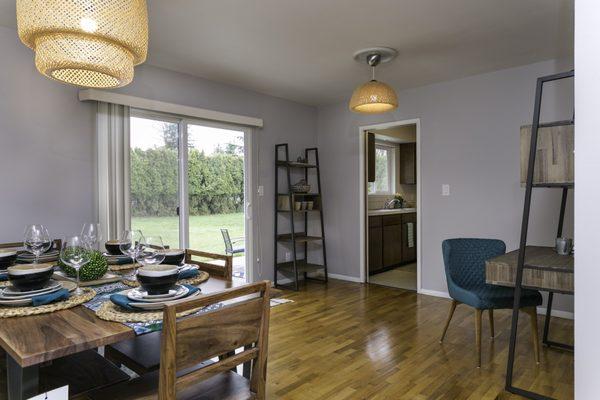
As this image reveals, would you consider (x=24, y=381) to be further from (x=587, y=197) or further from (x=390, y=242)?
(x=390, y=242)

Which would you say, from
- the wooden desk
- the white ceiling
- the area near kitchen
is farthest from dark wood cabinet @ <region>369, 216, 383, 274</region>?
the wooden desk

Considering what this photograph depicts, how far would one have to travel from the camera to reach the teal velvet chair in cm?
259

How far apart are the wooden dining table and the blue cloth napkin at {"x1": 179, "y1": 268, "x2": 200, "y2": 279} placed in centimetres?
52

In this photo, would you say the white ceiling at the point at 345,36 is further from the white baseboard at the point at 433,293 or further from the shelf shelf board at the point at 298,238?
the white baseboard at the point at 433,293

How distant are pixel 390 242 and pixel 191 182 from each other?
10.2ft

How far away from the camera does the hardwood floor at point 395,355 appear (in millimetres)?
2277

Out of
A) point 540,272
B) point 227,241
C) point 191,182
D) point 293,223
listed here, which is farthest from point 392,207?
point 540,272

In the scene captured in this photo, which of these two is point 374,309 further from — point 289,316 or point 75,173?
point 75,173

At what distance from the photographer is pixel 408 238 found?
6184 millimetres

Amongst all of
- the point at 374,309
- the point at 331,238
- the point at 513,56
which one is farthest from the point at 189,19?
the point at 331,238

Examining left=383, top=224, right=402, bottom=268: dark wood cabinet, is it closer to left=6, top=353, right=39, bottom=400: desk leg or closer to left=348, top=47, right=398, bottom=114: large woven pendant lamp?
left=348, top=47, right=398, bottom=114: large woven pendant lamp

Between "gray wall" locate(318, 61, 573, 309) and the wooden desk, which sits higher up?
"gray wall" locate(318, 61, 573, 309)

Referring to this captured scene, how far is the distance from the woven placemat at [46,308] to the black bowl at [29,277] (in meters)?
0.12

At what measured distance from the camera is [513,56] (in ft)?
11.3
